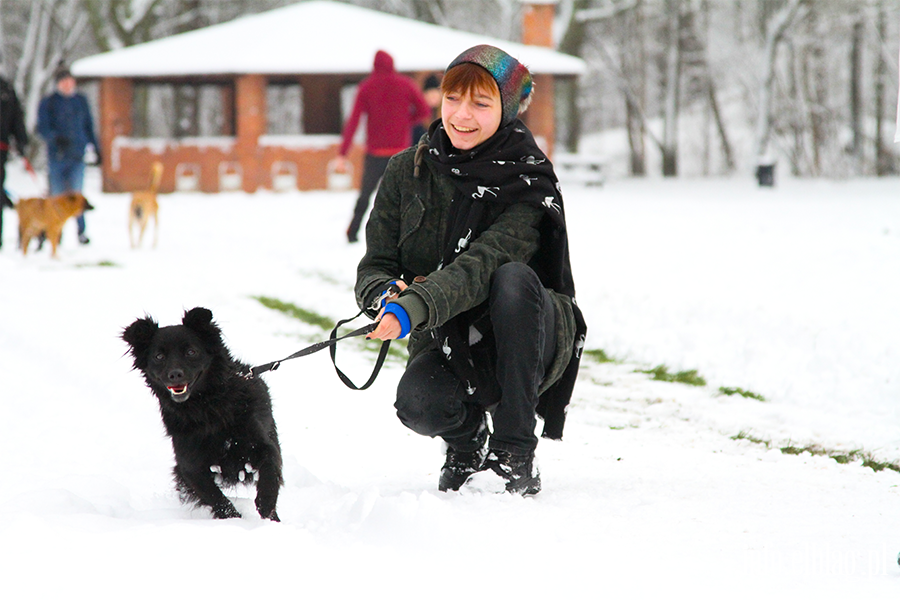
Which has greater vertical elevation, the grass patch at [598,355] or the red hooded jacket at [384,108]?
the red hooded jacket at [384,108]

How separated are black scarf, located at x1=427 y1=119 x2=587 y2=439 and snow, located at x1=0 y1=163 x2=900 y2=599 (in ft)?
1.79

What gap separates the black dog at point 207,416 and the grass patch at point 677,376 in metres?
3.00

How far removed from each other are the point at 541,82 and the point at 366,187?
40.9 ft

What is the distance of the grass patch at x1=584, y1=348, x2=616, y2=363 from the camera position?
19.5 ft

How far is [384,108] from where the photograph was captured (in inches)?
442

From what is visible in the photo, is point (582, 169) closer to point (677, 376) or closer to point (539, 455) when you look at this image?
point (677, 376)

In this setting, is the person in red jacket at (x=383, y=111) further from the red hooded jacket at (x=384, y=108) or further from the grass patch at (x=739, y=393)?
the grass patch at (x=739, y=393)

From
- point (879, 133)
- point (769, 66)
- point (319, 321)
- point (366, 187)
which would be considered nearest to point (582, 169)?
point (769, 66)

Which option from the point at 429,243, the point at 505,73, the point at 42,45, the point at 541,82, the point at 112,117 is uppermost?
the point at 42,45

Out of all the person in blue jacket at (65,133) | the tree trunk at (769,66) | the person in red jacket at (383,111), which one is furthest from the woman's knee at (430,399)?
the tree trunk at (769,66)

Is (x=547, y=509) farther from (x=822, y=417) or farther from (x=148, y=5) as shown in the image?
(x=148, y=5)

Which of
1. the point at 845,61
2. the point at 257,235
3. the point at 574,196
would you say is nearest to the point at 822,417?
the point at 257,235

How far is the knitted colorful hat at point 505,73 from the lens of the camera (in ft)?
9.59

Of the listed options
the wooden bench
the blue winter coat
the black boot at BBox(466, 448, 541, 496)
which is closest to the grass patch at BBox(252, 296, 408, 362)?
the black boot at BBox(466, 448, 541, 496)
